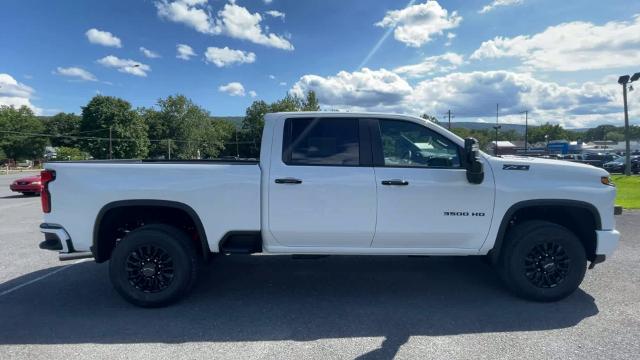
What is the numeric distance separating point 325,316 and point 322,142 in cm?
175

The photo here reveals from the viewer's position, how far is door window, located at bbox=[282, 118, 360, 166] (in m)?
4.12

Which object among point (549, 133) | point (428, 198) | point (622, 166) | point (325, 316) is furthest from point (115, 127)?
point (549, 133)

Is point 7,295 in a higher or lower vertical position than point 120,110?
lower

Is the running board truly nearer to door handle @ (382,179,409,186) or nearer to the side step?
the side step

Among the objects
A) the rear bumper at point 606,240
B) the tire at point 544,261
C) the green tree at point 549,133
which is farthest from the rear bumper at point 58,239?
the green tree at point 549,133

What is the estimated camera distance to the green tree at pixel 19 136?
73.5 m

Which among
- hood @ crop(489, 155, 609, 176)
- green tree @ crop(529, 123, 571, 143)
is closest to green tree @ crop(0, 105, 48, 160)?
hood @ crop(489, 155, 609, 176)

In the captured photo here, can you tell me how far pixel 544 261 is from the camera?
4230 mm

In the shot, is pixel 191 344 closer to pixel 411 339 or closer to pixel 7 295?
pixel 411 339

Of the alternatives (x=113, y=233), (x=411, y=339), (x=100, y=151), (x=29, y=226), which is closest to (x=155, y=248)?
(x=113, y=233)

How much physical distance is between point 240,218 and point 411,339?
1.97 metres

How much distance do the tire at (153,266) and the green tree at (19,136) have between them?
8677 cm

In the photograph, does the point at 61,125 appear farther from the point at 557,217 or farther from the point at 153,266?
the point at 557,217

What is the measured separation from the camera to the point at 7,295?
458 centimetres
